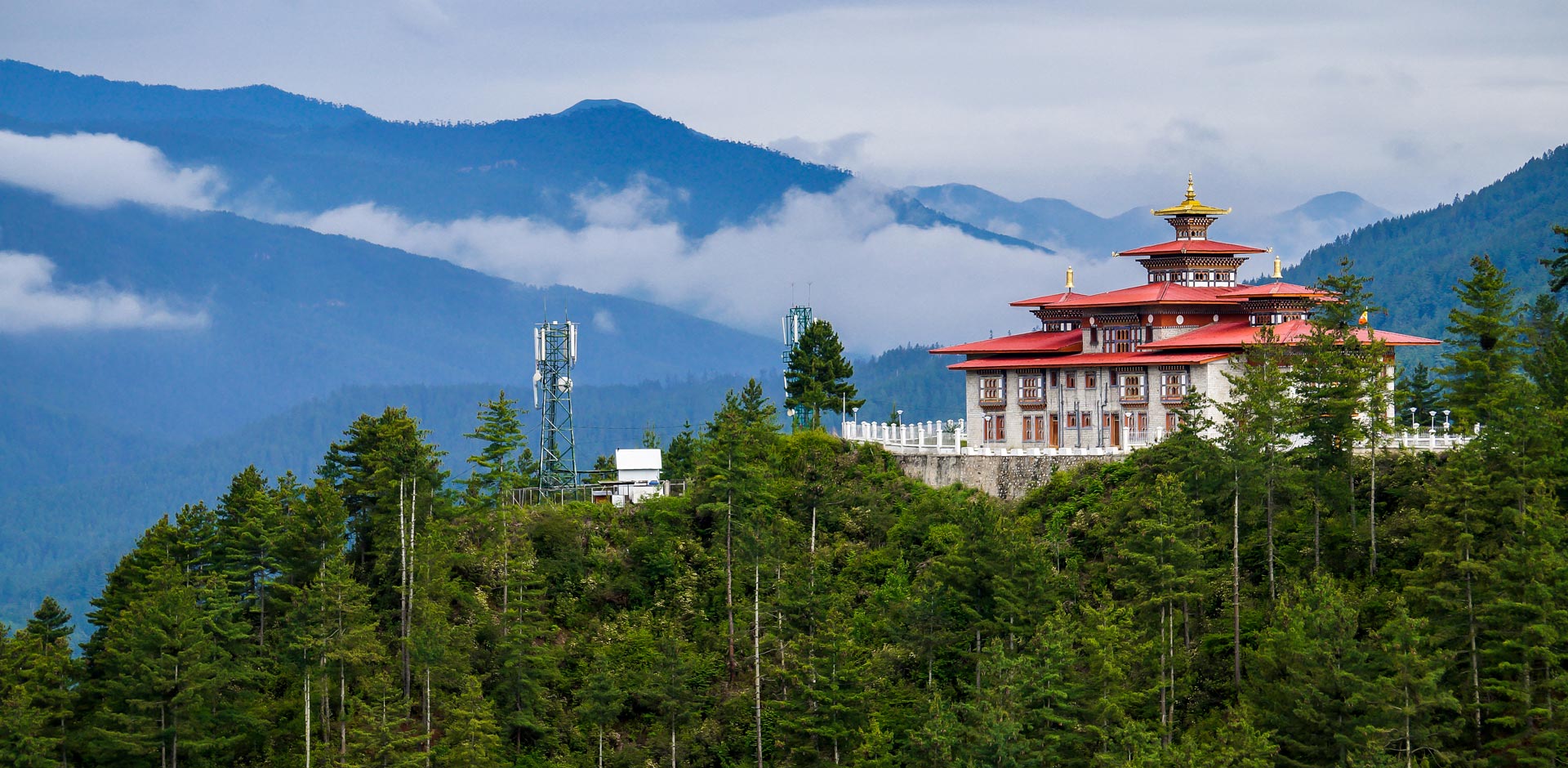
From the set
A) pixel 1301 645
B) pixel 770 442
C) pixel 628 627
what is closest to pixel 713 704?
pixel 628 627

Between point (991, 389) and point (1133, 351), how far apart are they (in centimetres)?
713

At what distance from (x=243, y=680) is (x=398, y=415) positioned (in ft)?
47.4

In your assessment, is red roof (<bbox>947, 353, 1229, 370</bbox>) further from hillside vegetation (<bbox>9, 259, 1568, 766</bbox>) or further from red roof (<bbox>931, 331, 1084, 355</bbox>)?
hillside vegetation (<bbox>9, 259, 1568, 766</bbox>)

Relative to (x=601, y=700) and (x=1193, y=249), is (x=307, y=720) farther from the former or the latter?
(x=1193, y=249)

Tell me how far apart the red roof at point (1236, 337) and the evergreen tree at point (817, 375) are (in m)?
19.4

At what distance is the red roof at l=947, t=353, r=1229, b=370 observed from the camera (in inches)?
3378

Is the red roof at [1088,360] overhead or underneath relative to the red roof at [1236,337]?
underneath

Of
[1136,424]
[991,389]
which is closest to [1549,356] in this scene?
[1136,424]

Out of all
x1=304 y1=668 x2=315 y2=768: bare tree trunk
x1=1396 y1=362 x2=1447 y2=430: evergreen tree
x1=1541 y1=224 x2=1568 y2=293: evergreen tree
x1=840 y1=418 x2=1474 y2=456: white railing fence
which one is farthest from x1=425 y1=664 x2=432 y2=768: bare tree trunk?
x1=1396 y1=362 x2=1447 y2=430: evergreen tree

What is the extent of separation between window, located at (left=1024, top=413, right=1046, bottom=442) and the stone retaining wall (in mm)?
5574

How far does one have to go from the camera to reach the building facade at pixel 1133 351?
86.4 metres

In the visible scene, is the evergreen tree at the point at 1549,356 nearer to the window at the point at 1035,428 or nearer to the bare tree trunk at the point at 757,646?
the window at the point at 1035,428

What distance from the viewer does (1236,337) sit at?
87375mm

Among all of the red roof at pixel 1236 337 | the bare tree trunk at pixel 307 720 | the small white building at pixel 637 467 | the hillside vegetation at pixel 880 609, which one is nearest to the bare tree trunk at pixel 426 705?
the hillside vegetation at pixel 880 609
